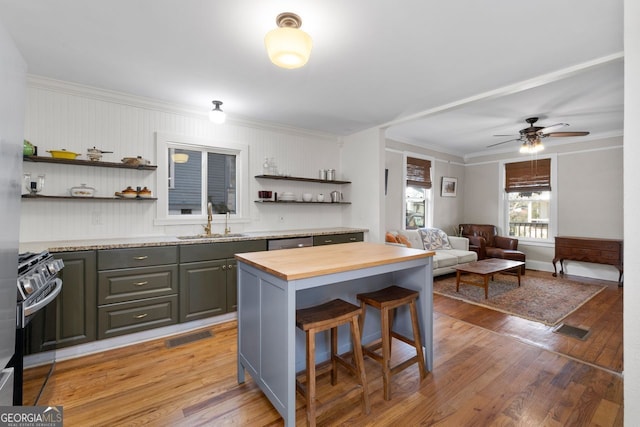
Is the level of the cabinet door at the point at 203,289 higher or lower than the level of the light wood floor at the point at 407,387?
higher

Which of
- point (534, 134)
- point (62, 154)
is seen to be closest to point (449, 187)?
point (534, 134)

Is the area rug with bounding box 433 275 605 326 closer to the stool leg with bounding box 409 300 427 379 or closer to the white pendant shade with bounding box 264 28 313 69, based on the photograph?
the stool leg with bounding box 409 300 427 379

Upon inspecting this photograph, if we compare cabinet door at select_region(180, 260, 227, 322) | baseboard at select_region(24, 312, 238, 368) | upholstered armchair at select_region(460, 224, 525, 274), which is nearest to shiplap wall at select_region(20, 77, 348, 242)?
cabinet door at select_region(180, 260, 227, 322)

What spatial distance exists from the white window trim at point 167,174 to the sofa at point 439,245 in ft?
7.97

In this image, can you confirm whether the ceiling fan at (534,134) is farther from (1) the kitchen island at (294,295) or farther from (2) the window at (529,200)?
(1) the kitchen island at (294,295)

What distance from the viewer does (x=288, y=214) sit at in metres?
4.46

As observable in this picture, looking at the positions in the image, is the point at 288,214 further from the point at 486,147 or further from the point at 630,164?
the point at 486,147

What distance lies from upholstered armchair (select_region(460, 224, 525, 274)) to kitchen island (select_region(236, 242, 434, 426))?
417 centimetres

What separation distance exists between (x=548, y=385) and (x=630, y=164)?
1.61m

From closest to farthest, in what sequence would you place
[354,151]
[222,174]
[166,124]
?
[166,124] → [222,174] → [354,151]

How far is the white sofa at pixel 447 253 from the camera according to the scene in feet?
15.8

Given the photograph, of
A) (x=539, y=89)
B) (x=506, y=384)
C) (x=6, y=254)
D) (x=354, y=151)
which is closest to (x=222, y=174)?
(x=354, y=151)

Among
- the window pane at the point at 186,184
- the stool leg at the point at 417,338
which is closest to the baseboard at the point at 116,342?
the window pane at the point at 186,184

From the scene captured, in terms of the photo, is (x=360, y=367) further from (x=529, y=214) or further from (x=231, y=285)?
(x=529, y=214)
